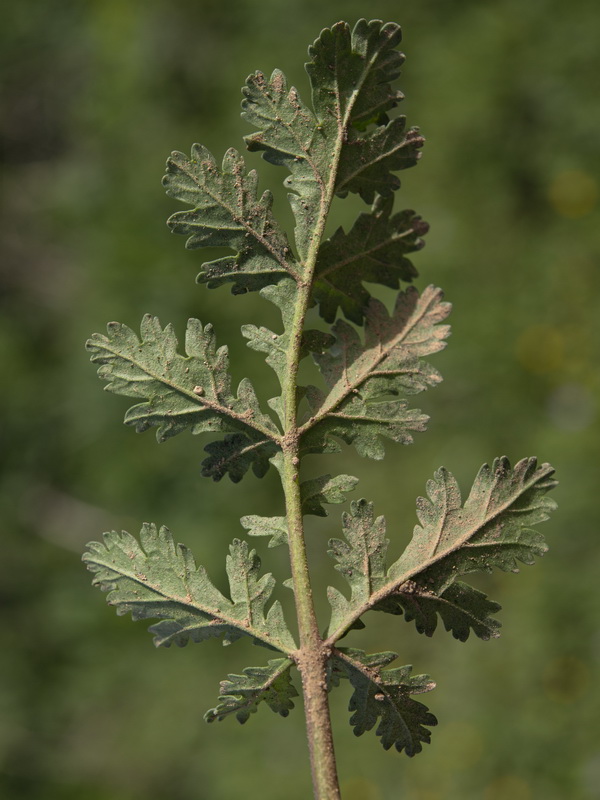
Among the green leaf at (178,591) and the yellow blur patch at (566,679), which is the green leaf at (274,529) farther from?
the yellow blur patch at (566,679)

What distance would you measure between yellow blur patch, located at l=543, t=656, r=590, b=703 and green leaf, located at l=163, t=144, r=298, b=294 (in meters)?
3.07

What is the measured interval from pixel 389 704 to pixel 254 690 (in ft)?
0.52

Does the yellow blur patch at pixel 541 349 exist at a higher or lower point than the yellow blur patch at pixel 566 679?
higher

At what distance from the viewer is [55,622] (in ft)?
17.0

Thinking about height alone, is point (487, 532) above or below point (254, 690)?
above

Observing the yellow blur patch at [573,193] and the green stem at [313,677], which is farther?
the yellow blur patch at [573,193]

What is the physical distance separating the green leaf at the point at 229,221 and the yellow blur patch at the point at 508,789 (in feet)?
10.4

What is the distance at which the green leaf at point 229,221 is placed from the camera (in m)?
1.02

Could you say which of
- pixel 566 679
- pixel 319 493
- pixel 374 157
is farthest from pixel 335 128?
pixel 566 679

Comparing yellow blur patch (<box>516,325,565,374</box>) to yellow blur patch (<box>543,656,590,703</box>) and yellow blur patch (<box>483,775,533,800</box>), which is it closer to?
yellow blur patch (<box>543,656,590,703</box>)

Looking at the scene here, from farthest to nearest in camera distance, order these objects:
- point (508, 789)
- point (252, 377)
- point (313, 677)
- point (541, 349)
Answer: point (252, 377), point (541, 349), point (508, 789), point (313, 677)

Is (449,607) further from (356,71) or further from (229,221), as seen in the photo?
(356,71)

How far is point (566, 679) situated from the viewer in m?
3.56

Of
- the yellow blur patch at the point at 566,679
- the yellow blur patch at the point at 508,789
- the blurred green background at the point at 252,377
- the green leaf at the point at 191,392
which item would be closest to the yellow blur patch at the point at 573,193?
the blurred green background at the point at 252,377
